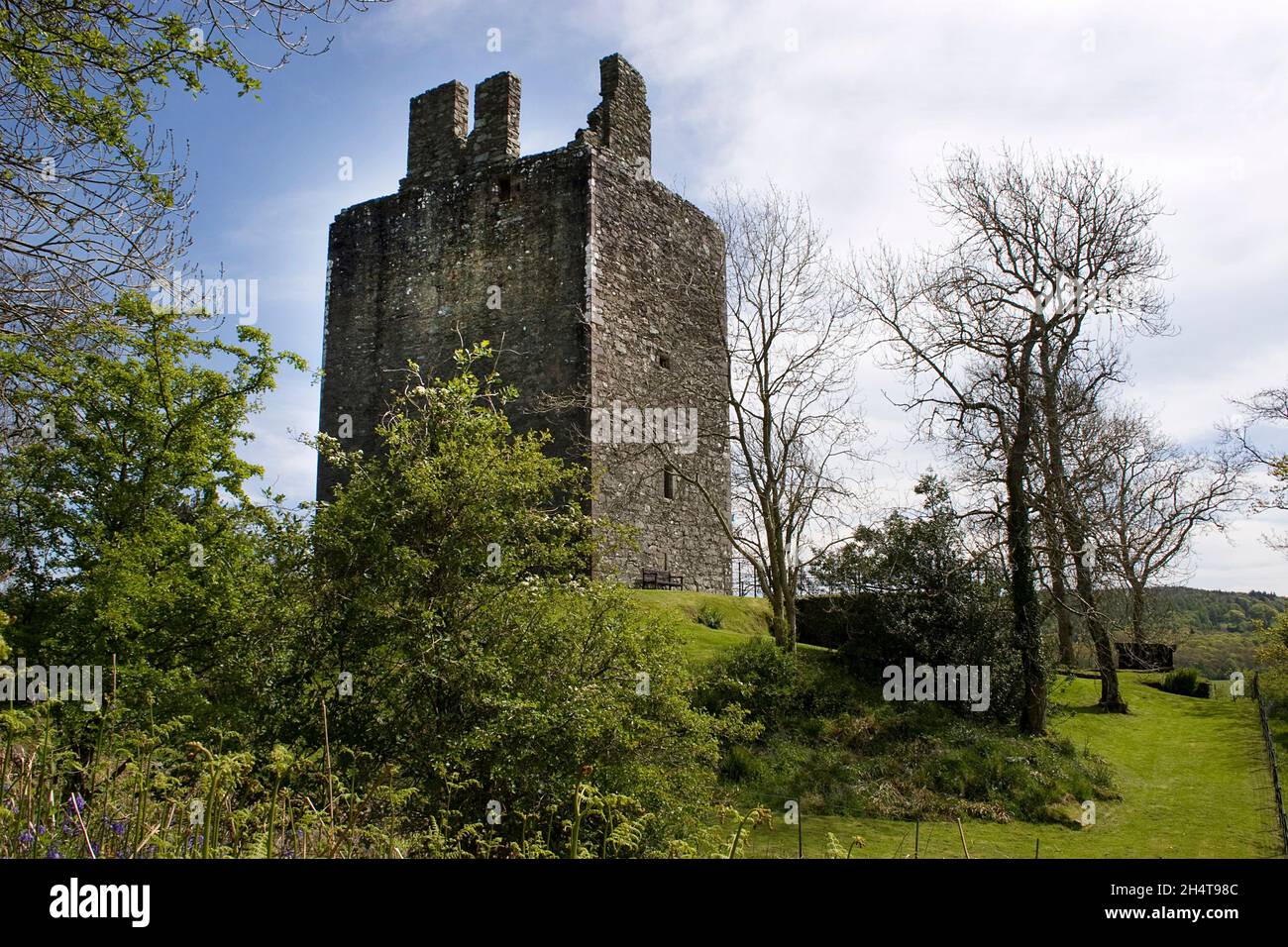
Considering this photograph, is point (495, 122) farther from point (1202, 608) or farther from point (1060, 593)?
point (1202, 608)

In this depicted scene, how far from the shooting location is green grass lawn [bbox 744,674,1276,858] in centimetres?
1023

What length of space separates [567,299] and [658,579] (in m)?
6.69

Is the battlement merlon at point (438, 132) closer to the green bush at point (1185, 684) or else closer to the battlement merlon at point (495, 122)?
the battlement merlon at point (495, 122)

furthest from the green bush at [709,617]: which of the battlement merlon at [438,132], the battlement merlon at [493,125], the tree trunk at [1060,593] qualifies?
the battlement merlon at [438,132]

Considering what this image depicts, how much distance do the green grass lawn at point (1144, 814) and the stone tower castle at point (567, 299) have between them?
353 inches

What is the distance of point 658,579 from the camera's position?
67.0ft

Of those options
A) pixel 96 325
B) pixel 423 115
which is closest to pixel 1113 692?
pixel 96 325

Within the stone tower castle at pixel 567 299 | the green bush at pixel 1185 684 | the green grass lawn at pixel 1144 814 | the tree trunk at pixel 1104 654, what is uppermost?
the stone tower castle at pixel 567 299

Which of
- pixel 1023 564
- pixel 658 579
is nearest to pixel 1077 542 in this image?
pixel 1023 564

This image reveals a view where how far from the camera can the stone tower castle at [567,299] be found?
1997 cm

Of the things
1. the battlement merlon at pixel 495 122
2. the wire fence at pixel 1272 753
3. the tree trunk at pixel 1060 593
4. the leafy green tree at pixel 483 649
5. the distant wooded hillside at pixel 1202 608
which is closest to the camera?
the leafy green tree at pixel 483 649

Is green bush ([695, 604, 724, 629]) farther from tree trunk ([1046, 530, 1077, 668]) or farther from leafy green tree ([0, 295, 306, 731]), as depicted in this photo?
leafy green tree ([0, 295, 306, 731])

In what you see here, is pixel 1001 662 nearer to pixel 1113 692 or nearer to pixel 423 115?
pixel 1113 692

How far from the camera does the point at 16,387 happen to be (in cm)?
762
